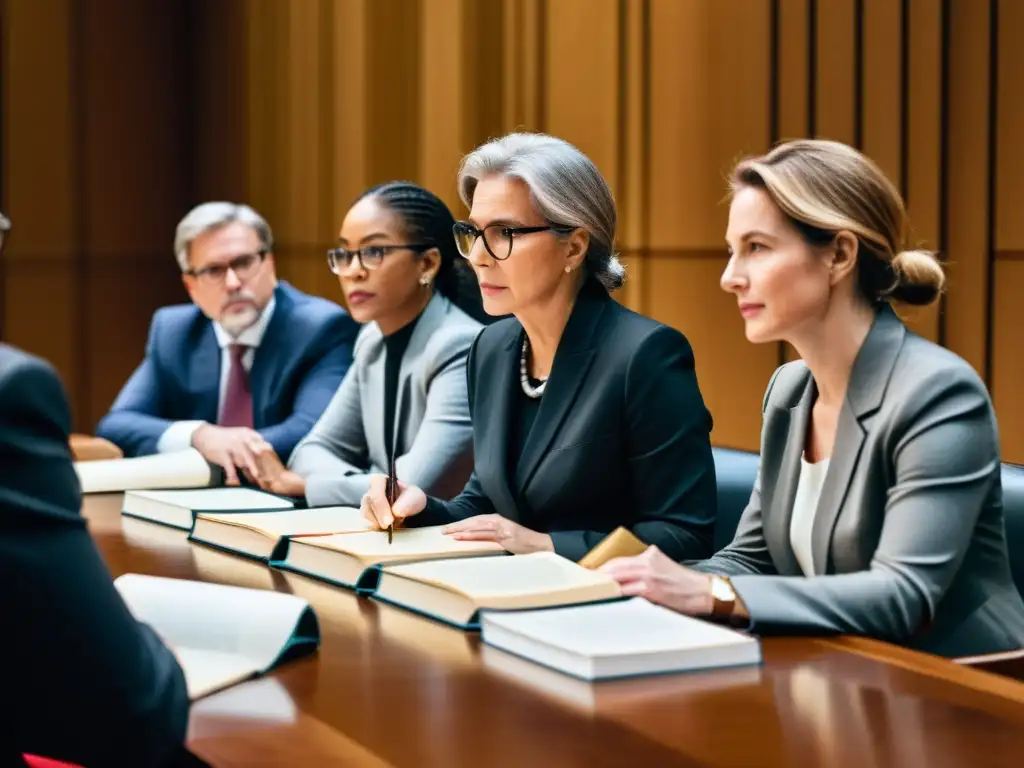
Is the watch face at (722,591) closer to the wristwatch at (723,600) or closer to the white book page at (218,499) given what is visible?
the wristwatch at (723,600)

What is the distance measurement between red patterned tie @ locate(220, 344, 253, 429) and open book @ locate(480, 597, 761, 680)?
2.76 meters

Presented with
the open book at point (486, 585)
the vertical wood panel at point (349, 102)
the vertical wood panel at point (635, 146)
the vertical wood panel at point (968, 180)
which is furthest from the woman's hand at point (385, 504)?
the vertical wood panel at point (349, 102)

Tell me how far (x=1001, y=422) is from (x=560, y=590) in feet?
7.01

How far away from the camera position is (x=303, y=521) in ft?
9.07

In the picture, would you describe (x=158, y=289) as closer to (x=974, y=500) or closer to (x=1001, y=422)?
(x=1001, y=422)

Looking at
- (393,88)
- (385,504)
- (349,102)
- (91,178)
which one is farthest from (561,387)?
(91,178)

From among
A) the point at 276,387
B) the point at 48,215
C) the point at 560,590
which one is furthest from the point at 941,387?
the point at 48,215

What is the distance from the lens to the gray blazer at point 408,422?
347 centimetres

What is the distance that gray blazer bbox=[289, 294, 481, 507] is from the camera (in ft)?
11.4

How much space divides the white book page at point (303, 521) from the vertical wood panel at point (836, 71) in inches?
78.9

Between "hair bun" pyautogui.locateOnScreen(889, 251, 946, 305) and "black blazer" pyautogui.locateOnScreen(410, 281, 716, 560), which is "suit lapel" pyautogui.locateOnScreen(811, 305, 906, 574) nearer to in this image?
"hair bun" pyautogui.locateOnScreen(889, 251, 946, 305)

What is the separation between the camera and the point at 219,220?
4.60m

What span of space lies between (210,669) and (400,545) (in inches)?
27.0

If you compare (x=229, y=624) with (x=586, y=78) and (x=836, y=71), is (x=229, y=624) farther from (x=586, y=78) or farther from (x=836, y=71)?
(x=586, y=78)
